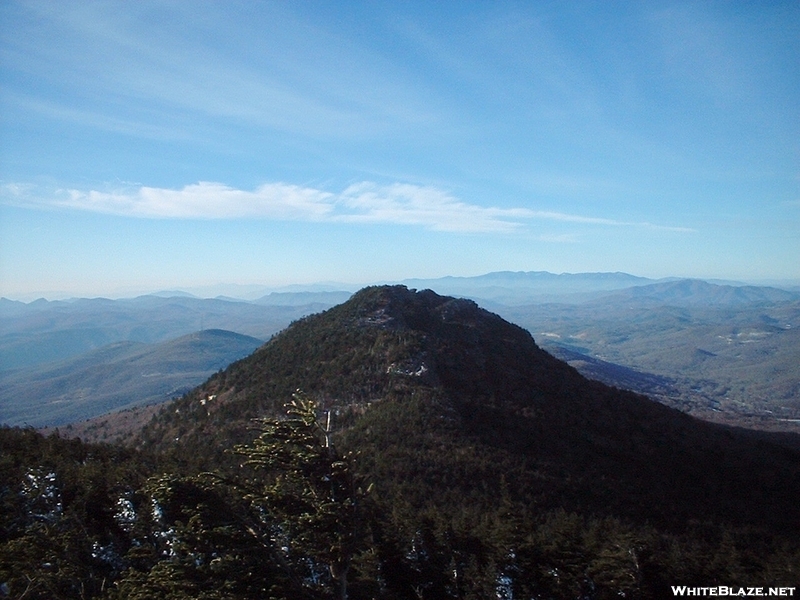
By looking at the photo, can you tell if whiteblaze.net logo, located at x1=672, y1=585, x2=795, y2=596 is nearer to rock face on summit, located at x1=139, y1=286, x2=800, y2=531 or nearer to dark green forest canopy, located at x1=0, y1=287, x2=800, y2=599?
dark green forest canopy, located at x1=0, y1=287, x2=800, y2=599

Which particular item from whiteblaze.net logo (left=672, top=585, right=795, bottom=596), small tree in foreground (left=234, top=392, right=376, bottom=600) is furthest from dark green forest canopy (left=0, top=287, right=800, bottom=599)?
whiteblaze.net logo (left=672, top=585, right=795, bottom=596)

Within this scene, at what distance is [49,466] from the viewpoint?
15828mm

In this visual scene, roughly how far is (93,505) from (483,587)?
36.2ft

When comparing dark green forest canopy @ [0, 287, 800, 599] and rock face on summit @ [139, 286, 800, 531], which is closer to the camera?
dark green forest canopy @ [0, 287, 800, 599]

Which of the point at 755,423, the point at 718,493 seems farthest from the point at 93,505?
the point at 755,423

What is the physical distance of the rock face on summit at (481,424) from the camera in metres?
25.8

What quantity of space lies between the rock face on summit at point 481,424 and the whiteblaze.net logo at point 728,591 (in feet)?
35.5

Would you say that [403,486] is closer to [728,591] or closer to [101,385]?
[728,591]

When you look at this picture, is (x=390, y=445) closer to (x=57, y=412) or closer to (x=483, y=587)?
(x=483, y=587)

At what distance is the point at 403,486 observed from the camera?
78.9ft

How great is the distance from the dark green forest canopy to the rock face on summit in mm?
165

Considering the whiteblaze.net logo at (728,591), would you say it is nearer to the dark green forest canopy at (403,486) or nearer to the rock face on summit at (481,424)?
the dark green forest canopy at (403,486)

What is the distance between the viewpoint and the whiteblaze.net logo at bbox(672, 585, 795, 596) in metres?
10.6

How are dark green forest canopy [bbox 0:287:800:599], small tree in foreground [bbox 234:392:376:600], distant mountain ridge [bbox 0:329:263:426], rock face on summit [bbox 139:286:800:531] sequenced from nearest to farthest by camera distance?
small tree in foreground [bbox 234:392:376:600] → dark green forest canopy [bbox 0:287:800:599] → rock face on summit [bbox 139:286:800:531] → distant mountain ridge [bbox 0:329:263:426]
